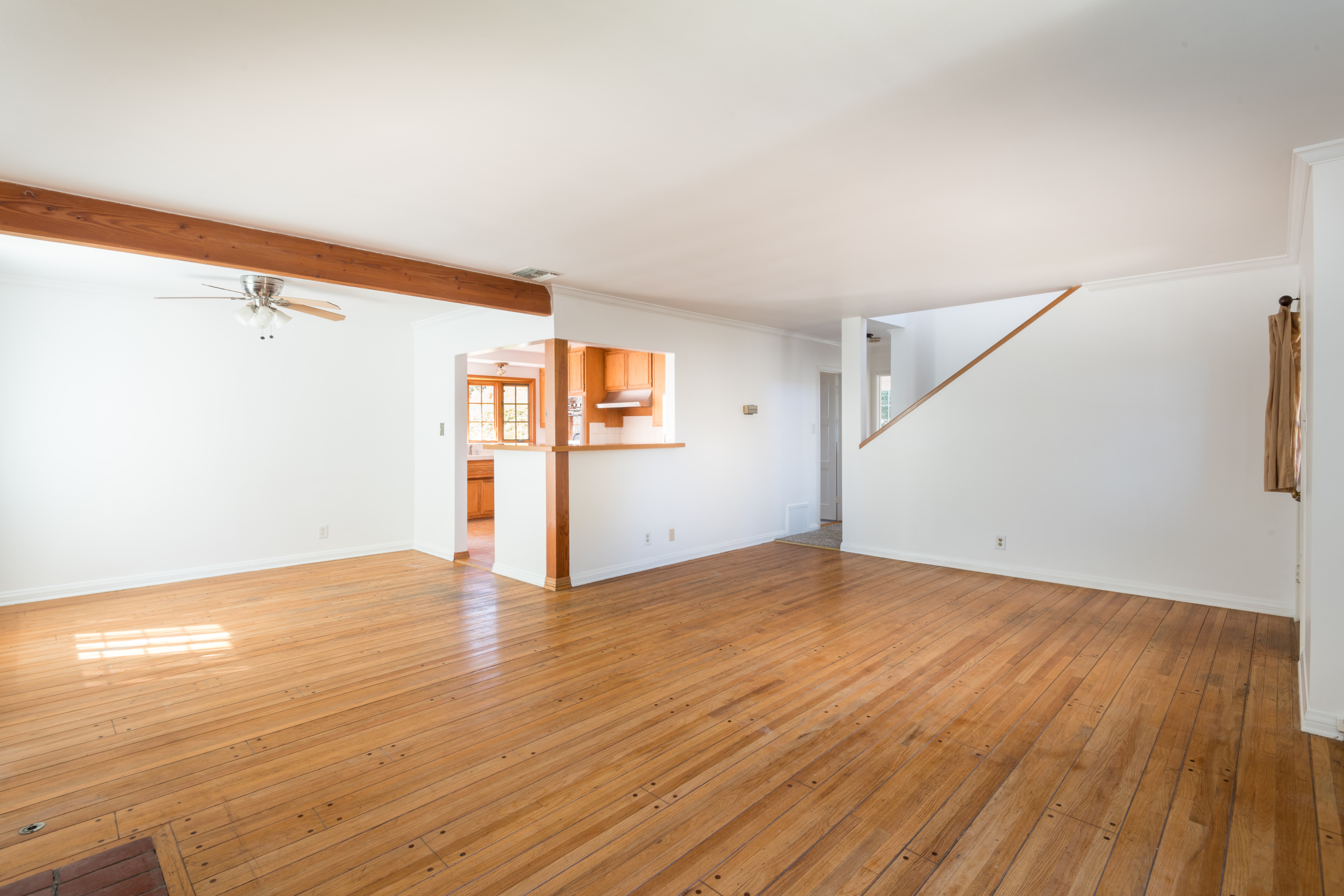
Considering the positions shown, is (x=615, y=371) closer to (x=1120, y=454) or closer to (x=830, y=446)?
(x=830, y=446)

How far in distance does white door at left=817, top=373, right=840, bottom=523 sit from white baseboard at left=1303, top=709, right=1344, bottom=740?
5596mm

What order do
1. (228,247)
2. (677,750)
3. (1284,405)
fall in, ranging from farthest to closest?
1. (1284,405)
2. (228,247)
3. (677,750)

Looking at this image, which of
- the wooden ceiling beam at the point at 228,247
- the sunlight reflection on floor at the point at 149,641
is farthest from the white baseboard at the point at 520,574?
the wooden ceiling beam at the point at 228,247

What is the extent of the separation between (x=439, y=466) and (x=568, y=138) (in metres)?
4.79

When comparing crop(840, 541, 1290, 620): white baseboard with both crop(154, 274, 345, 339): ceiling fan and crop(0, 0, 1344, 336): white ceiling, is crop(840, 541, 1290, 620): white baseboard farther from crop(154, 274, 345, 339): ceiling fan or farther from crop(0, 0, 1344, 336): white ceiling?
crop(154, 274, 345, 339): ceiling fan

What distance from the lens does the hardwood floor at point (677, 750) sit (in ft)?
6.24

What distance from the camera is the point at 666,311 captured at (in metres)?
5.89

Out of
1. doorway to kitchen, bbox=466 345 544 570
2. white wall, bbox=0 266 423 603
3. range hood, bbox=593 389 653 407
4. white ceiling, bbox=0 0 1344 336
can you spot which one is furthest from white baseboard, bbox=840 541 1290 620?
doorway to kitchen, bbox=466 345 544 570

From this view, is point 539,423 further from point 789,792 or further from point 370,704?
point 789,792

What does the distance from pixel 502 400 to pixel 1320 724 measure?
9301 millimetres

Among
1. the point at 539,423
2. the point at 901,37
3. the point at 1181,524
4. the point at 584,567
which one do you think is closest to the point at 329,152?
the point at 901,37

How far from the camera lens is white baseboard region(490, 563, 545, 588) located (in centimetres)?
532

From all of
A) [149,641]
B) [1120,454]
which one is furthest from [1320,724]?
[149,641]

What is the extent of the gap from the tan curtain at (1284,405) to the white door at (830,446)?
4518 mm
